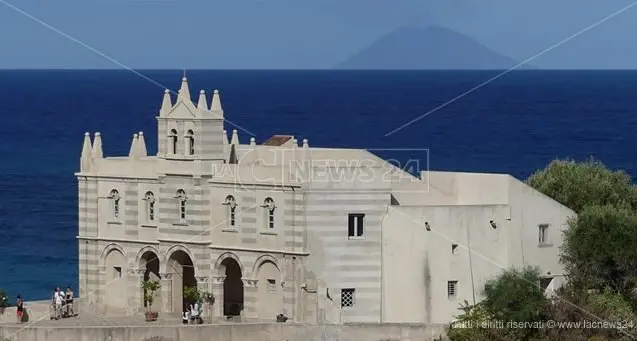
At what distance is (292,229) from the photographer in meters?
63.9

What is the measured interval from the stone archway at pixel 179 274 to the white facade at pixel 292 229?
47mm

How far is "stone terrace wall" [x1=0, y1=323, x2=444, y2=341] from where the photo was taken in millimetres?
62594

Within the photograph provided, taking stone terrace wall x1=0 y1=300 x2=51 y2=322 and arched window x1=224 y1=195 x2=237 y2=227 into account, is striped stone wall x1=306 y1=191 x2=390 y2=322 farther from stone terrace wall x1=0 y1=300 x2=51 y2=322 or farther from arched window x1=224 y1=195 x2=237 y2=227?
stone terrace wall x1=0 y1=300 x2=51 y2=322

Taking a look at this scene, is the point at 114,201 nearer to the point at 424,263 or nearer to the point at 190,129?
the point at 190,129

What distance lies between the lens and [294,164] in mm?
64062

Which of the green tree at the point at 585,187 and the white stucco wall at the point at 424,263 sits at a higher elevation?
the green tree at the point at 585,187

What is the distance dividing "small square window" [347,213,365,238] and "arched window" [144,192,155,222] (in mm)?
7139

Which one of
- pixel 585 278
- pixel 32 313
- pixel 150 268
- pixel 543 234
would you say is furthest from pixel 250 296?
pixel 585 278

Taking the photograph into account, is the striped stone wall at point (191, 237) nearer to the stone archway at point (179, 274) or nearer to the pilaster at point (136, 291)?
the pilaster at point (136, 291)

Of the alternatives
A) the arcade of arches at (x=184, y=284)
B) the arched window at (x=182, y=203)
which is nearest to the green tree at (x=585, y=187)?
the arcade of arches at (x=184, y=284)

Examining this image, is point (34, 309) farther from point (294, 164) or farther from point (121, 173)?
point (294, 164)

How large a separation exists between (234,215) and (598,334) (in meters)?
12.1

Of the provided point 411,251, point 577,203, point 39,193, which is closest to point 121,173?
point 411,251

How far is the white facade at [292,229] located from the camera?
2520 inches
